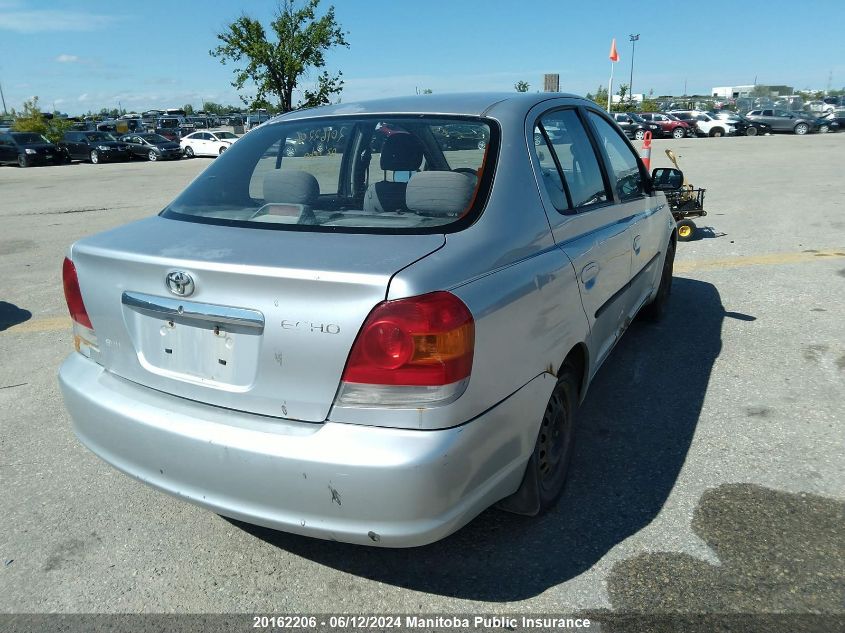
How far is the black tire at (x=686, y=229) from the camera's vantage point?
8268 millimetres

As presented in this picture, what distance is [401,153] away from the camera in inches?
119

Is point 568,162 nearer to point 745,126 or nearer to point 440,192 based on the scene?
point 440,192

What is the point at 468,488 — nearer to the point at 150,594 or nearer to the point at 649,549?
the point at 649,549

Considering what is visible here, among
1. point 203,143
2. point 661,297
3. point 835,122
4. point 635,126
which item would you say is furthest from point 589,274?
point 835,122

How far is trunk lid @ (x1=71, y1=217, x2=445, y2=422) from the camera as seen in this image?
1999mm

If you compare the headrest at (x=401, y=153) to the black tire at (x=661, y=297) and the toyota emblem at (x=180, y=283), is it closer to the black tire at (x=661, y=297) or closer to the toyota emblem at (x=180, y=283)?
the toyota emblem at (x=180, y=283)

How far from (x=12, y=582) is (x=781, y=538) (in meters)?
2.96

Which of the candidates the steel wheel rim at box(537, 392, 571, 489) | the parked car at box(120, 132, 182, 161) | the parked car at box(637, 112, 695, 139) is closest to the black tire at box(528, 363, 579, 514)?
the steel wheel rim at box(537, 392, 571, 489)

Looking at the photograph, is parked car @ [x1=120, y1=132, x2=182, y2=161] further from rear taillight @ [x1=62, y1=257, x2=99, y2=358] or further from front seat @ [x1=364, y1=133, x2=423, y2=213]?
rear taillight @ [x1=62, y1=257, x2=99, y2=358]

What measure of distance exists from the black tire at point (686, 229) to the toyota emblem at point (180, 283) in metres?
7.33

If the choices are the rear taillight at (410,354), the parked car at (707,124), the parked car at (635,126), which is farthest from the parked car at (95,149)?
the rear taillight at (410,354)

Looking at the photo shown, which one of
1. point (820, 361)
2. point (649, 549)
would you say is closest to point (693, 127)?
point (820, 361)

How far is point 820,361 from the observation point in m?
4.54

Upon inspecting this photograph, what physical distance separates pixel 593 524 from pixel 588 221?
1330 mm
